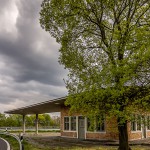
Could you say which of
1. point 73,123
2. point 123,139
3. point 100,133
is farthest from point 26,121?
point 123,139

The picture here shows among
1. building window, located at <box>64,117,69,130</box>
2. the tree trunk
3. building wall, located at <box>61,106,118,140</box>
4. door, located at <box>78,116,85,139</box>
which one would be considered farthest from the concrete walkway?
building window, located at <box>64,117,69,130</box>

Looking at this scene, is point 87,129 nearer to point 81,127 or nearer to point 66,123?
point 81,127

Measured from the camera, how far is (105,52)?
580 inches

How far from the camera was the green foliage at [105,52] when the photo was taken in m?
11.9

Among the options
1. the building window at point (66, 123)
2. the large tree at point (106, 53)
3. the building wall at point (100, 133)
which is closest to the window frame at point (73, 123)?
the building wall at point (100, 133)

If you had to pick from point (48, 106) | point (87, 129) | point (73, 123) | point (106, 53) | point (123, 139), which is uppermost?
point (106, 53)

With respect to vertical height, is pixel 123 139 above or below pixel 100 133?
above

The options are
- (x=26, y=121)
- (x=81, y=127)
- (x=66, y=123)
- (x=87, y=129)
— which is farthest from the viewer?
(x=26, y=121)

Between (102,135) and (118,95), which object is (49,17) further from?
(102,135)

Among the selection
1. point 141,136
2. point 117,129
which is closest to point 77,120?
point 141,136

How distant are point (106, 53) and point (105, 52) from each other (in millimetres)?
156

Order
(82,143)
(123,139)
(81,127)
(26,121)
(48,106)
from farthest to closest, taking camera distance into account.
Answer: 1. (26,121)
2. (48,106)
3. (81,127)
4. (82,143)
5. (123,139)

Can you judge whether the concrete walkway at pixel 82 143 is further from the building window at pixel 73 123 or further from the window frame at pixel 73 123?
the building window at pixel 73 123

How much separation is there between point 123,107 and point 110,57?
2.82 metres
